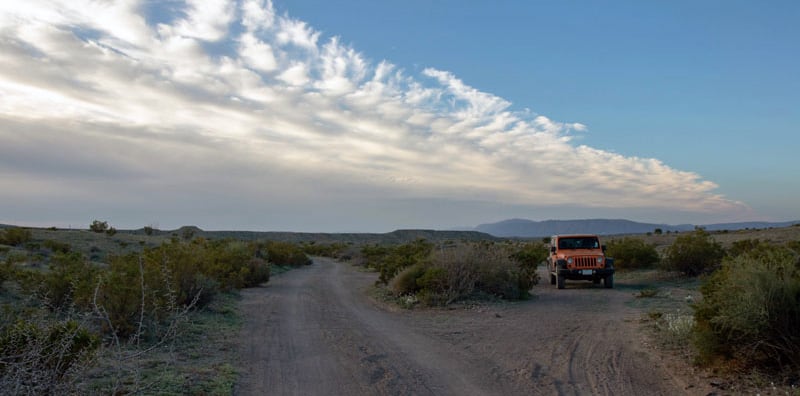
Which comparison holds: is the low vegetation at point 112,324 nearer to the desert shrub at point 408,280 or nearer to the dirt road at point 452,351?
the dirt road at point 452,351

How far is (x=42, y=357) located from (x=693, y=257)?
23535 mm

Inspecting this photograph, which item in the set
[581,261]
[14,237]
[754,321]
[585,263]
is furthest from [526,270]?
[14,237]

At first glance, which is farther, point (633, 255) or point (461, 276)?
point (633, 255)

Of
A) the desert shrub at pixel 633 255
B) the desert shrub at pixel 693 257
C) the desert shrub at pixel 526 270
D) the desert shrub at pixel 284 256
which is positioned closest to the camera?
the desert shrub at pixel 526 270

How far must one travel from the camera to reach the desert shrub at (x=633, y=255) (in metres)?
28.3

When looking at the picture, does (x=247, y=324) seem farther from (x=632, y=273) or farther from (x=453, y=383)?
(x=632, y=273)

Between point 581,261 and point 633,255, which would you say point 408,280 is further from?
point 633,255

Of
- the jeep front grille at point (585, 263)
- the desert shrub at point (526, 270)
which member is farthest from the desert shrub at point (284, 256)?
the jeep front grille at point (585, 263)

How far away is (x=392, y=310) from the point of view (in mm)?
16203

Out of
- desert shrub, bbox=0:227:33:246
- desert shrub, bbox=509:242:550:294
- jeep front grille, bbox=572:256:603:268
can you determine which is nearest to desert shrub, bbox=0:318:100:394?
desert shrub, bbox=509:242:550:294

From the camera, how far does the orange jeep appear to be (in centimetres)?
2094

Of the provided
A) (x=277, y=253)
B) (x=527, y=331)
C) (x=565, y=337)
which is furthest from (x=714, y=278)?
(x=277, y=253)

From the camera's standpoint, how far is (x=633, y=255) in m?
28.5

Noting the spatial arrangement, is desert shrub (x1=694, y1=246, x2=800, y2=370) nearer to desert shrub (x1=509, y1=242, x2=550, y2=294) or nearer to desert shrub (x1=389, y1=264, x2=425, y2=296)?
desert shrub (x1=509, y1=242, x2=550, y2=294)
